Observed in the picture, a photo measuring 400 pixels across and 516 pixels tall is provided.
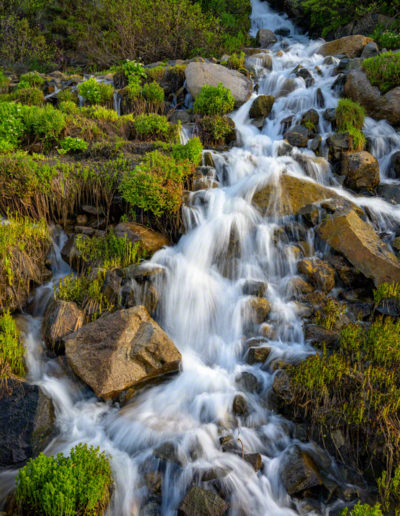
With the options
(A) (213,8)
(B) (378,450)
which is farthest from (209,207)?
(A) (213,8)

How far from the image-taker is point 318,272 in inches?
256

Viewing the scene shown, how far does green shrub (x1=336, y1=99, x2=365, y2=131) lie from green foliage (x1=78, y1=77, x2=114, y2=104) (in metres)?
7.29

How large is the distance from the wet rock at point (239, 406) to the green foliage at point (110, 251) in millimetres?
3028

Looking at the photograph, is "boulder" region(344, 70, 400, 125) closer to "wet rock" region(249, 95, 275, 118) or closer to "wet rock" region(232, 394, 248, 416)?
"wet rock" region(249, 95, 275, 118)

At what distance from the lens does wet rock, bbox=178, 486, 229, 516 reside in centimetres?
337

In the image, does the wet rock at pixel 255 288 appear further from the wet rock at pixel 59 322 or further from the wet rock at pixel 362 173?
the wet rock at pixel 362 173

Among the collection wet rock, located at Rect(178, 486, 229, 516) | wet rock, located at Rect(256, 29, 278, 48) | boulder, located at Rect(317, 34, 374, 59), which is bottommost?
wet rock, located at Rect(178, 486, 229, 516)

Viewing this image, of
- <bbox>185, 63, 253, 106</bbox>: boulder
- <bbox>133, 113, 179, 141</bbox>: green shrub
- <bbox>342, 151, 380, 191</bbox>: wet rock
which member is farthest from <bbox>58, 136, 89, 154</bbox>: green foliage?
<bbox>342, 151, 380, 191</bbox>: wet rock

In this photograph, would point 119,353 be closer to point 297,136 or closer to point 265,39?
point 297,136

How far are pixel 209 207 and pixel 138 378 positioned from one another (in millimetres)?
4085

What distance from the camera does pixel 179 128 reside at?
10195 mm

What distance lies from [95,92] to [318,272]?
9712 mm

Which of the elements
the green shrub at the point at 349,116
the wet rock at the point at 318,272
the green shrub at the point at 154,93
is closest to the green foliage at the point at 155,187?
the wet rock at the point at 318,272

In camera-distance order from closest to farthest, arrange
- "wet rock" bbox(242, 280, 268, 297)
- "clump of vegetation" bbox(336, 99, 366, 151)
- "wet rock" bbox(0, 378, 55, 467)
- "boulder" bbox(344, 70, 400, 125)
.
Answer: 1. "wet rock" bbox(0, 378, 55, 467)
2. "wet rock" bbox(242, 280, 268, 297)
3. "clump of vegetation" bbox(336, 99, 366, 151)
4. "boulder" bbox(344, 70, 400, 125)
